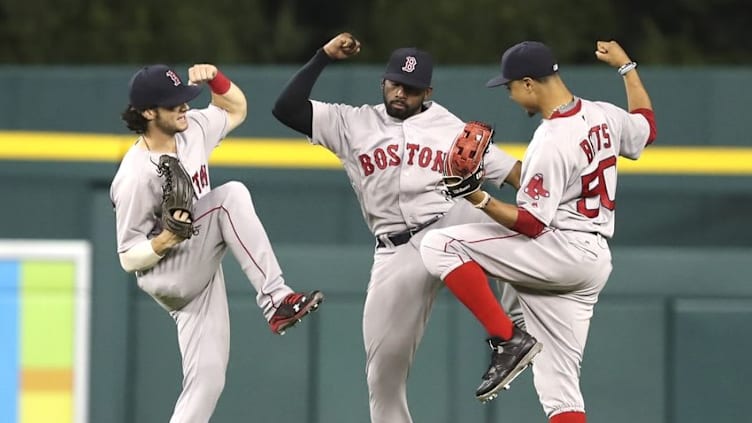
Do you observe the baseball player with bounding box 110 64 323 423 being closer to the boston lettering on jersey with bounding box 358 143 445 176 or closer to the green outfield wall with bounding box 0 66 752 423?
the boston lettering on jersey with bounding box 358 143 445 176

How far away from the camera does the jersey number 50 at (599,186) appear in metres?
5.34

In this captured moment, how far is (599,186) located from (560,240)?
0.26m

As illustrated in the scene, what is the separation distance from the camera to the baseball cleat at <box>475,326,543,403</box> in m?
5.21

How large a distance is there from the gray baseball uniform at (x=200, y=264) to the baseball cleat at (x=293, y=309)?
0.14ft

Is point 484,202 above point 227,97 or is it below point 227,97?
below

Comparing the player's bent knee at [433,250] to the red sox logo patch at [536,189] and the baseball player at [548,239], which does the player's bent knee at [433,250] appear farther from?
the red sox logo patch at [536,189]

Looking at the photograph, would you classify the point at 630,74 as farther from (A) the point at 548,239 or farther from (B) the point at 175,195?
(B) the point at 175,195

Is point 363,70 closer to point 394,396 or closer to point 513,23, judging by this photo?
point 513,23

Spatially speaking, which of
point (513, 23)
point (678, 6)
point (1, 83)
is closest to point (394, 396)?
point (1, 83)

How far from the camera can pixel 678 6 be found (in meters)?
13.5

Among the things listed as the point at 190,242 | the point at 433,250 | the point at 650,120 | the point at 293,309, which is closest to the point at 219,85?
the point at 190,242

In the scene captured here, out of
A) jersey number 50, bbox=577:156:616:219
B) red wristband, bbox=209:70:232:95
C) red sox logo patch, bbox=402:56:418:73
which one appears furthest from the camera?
red wristband, bbox=209:70:232:95

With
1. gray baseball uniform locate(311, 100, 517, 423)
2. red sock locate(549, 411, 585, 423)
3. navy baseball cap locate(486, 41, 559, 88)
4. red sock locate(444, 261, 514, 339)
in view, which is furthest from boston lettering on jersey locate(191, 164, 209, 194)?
red sock locate(549, 411, 585, 423)

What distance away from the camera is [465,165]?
5.12 meters
